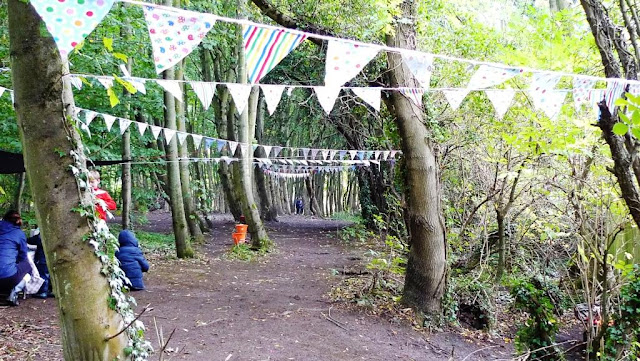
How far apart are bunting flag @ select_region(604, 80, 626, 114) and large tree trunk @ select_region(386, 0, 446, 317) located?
2344 millimetres

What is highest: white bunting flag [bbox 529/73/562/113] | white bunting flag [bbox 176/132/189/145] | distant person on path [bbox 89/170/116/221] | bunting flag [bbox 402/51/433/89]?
bunting flag [bbox 402/51/433/89]

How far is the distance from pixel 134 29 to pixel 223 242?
6062 millimetres

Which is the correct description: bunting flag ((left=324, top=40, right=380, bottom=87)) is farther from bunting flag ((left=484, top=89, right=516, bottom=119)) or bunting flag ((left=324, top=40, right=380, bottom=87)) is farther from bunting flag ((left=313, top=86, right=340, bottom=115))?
bunting flag ((left=484, top=89, right=516, bottom=119))

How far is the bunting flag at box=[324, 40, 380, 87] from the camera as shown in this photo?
151 inches

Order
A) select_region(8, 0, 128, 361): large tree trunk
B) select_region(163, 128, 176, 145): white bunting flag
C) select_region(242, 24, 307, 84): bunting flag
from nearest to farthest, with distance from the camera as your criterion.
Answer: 1. select_region(8, 0, 128, 361): large tree trunk
2. select_region(242, 24, 307, 84): bunting flag
3. select_region(163, 128, 176, 145): white bunting flag

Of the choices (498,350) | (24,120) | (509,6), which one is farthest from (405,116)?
(509,6)

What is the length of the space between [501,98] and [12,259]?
19.6 ft

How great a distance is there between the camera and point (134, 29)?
9.14 metres

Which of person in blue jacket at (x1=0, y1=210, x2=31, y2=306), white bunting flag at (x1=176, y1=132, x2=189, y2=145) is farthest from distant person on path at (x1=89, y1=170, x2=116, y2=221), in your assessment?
white bunting flag at (x1=176, y1=132, x2=189, y2=145)

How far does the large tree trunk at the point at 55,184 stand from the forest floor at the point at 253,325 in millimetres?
1110

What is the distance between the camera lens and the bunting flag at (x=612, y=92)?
4.38 meters

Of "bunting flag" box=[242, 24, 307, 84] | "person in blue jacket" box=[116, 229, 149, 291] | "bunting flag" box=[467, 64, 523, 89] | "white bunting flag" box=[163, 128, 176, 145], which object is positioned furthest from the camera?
"white bunting flag" box=[163, 128, 176, 145]

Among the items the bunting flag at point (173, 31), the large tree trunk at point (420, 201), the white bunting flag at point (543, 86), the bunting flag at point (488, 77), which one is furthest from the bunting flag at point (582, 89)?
the bunting flag at point (173, 31)

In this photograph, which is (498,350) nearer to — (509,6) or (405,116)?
(405,116)
